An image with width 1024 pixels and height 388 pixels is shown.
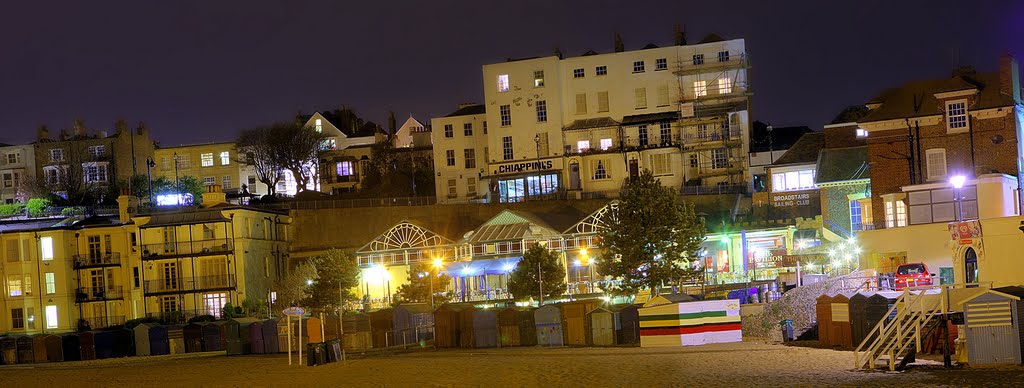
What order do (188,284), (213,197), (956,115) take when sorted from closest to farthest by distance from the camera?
(956,115) → (188,284) → (213,197)

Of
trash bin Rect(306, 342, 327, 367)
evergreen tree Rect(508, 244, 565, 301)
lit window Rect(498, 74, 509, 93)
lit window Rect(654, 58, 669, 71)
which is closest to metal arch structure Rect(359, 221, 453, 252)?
evergreen tree Rect(508, 244, 565, 301)

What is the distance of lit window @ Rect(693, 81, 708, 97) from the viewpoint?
79.9 meters

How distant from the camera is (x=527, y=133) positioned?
8312 centimetres

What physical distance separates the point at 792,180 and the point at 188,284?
37.1m

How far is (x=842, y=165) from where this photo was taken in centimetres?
6150

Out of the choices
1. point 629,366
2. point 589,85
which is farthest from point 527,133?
point 629,366

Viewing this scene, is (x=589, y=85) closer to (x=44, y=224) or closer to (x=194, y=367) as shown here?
(x=44, y=224)

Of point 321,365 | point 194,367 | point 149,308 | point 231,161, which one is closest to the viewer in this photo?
point 321,365

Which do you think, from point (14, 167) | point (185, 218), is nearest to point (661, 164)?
point (185, 218)

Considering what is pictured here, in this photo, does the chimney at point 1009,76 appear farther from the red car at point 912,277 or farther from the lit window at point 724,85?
the lit window at point 724,85

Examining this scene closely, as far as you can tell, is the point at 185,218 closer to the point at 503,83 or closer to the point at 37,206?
the point at 37,206

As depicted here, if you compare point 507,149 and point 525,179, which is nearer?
point 525,179

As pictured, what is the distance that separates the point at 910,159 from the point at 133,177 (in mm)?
65856

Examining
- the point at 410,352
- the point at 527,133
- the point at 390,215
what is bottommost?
the point at 410,352
